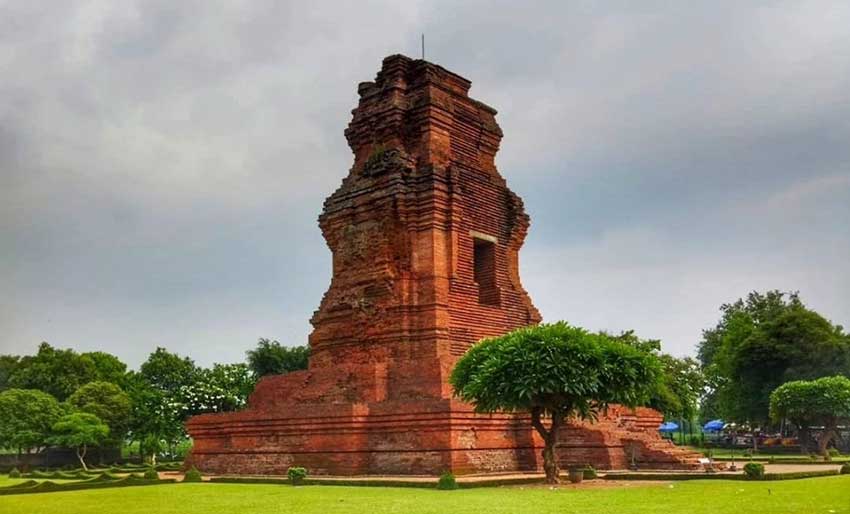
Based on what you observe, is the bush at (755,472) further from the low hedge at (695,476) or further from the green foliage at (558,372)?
the green foliage at (558,372)

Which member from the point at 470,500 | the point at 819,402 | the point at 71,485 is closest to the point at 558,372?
the point at 470,500

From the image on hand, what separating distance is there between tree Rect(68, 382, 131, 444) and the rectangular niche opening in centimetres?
2876

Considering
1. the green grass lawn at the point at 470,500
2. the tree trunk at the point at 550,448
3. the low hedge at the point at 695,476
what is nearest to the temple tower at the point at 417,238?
the tree trunk at the point at 550,448

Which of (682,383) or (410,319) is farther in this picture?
(682,383)

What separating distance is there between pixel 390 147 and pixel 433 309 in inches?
218

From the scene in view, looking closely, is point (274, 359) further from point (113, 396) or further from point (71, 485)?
point (71, 485)

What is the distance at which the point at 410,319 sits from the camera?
23.7m

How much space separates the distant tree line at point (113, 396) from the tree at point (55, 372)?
0.19 feet

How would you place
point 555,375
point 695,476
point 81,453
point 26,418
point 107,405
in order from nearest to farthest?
point 555,375 → point 695,476 → point 26,418 → point 81,453 → point 107,405

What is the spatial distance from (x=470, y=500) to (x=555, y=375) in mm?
4699

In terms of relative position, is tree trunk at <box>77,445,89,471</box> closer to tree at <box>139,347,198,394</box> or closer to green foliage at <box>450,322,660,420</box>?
tree at <box>139,347,198,394</box>

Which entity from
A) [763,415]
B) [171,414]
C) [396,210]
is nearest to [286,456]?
[396,210]

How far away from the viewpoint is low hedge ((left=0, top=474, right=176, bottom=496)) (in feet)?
60.7

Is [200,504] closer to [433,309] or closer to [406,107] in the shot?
[433,309]
